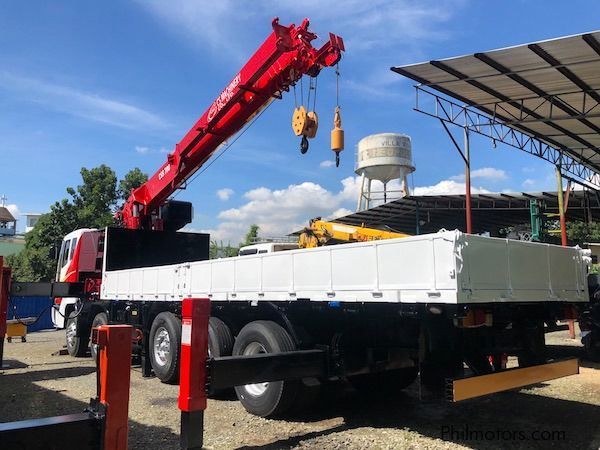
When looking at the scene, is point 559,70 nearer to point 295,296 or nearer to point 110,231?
point 295,296

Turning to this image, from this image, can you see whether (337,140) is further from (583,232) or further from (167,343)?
(583,232)

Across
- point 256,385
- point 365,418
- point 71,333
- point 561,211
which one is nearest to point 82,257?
point 71,333

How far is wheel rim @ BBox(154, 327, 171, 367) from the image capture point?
8.55 metres

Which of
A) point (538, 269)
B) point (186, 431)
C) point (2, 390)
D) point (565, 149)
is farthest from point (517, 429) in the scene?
point (565, 149)

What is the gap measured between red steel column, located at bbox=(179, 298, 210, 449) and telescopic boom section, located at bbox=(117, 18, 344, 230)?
505 centimetres

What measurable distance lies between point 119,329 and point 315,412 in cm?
395

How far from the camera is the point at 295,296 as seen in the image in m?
5.81

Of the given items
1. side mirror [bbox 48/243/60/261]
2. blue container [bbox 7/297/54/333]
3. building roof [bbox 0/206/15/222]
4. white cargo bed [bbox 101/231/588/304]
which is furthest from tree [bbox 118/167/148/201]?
building roof [bbox 0/206/15/222]

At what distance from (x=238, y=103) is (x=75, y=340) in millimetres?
7053

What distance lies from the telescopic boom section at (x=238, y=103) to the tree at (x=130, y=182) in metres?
24.2

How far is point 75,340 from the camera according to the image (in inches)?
493

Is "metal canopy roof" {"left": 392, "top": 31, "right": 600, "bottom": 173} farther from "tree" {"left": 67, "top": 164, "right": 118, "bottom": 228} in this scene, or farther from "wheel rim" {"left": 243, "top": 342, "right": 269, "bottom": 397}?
"tree" {"left": 67, "top": 164, "right": 118, "bottom": 228}

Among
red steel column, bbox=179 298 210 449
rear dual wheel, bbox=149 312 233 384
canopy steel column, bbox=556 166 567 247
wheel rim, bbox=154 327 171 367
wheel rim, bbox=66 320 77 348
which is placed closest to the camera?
red steel column, bbox=179 298 210 449

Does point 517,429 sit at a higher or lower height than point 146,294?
lower
